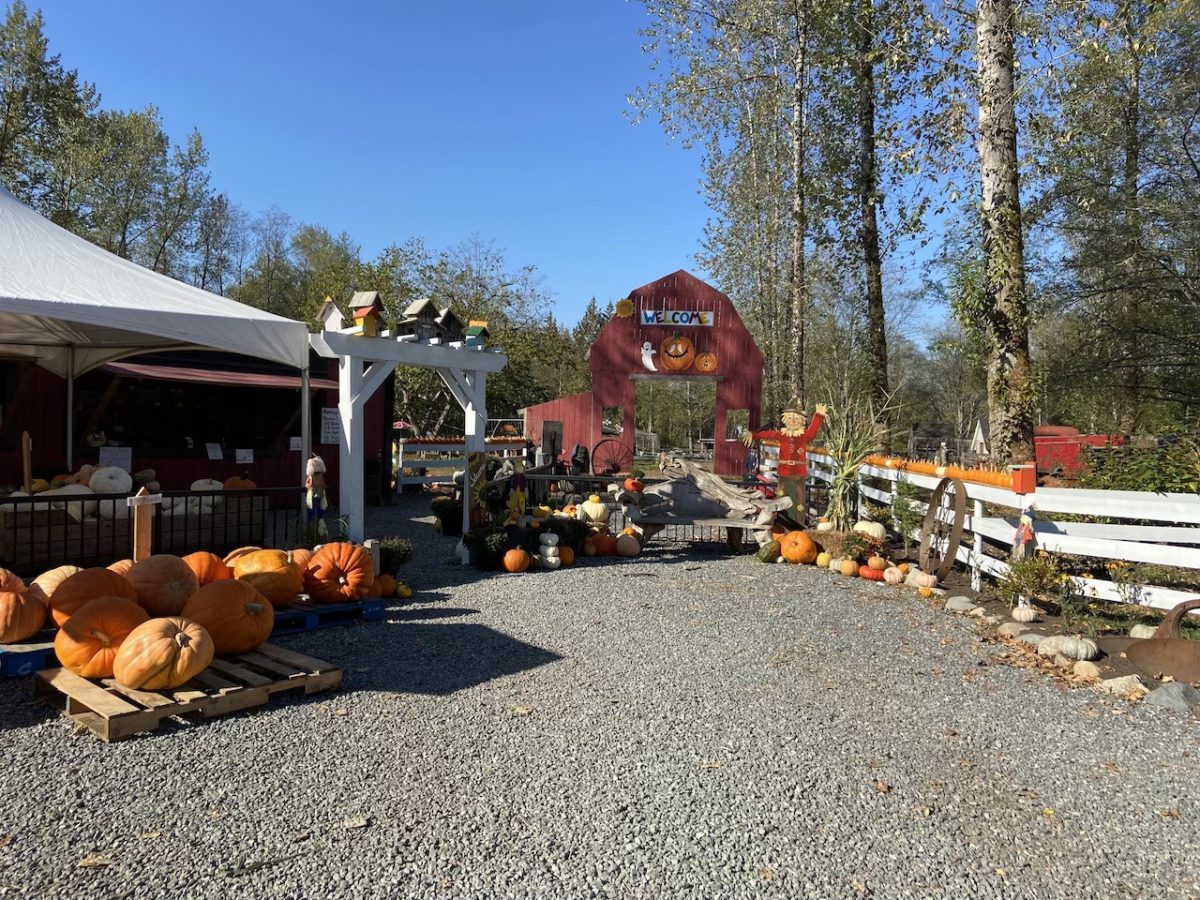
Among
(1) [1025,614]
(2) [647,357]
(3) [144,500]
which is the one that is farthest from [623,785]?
(2) [647,357]

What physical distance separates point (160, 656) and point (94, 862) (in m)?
1.64

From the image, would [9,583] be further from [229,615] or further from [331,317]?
[331,317]

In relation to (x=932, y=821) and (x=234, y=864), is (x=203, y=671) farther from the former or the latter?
(x=932, y=821)

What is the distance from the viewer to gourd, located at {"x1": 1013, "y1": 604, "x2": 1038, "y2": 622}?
6.32 m

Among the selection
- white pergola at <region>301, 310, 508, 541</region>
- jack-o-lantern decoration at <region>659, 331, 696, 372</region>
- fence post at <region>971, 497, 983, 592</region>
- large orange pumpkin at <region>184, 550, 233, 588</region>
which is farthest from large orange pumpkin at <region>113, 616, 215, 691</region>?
jack-o-lantern decoration at <region>659, 331, 696, 372</region>

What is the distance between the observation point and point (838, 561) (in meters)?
9.26

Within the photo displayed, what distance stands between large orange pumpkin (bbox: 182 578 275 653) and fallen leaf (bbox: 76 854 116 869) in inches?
83.2

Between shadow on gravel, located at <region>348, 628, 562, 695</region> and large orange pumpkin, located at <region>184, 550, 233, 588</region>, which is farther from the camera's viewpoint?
large orange pumpkin, located at <region>184, 550, 233, 588</region>

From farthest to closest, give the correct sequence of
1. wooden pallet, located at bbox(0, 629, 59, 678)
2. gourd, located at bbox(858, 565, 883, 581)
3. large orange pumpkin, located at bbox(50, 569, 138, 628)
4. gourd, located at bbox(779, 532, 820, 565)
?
gourd, located at bbox(779, 532, 820, 565), gourd, located at bbox(858, 565, 883, 581), large orange pumpkin, located at bbox(50, 569, 138, 628), wooden pallet, located at bbox(0, 629, 59, 678)

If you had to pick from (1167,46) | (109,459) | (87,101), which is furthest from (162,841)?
(87,101)

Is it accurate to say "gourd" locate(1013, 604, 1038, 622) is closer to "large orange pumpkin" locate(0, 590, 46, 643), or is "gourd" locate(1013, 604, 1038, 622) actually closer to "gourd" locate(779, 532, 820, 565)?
"gourd" locate(779, 532, 820, 565)

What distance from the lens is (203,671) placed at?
466 cm

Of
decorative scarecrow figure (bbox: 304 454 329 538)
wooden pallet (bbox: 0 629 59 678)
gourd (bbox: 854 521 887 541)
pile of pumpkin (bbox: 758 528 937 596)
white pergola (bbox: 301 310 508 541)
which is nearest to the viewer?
wooden pallet (bbox: 0 629 59 678)

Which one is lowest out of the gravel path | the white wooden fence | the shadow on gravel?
the gravel path
